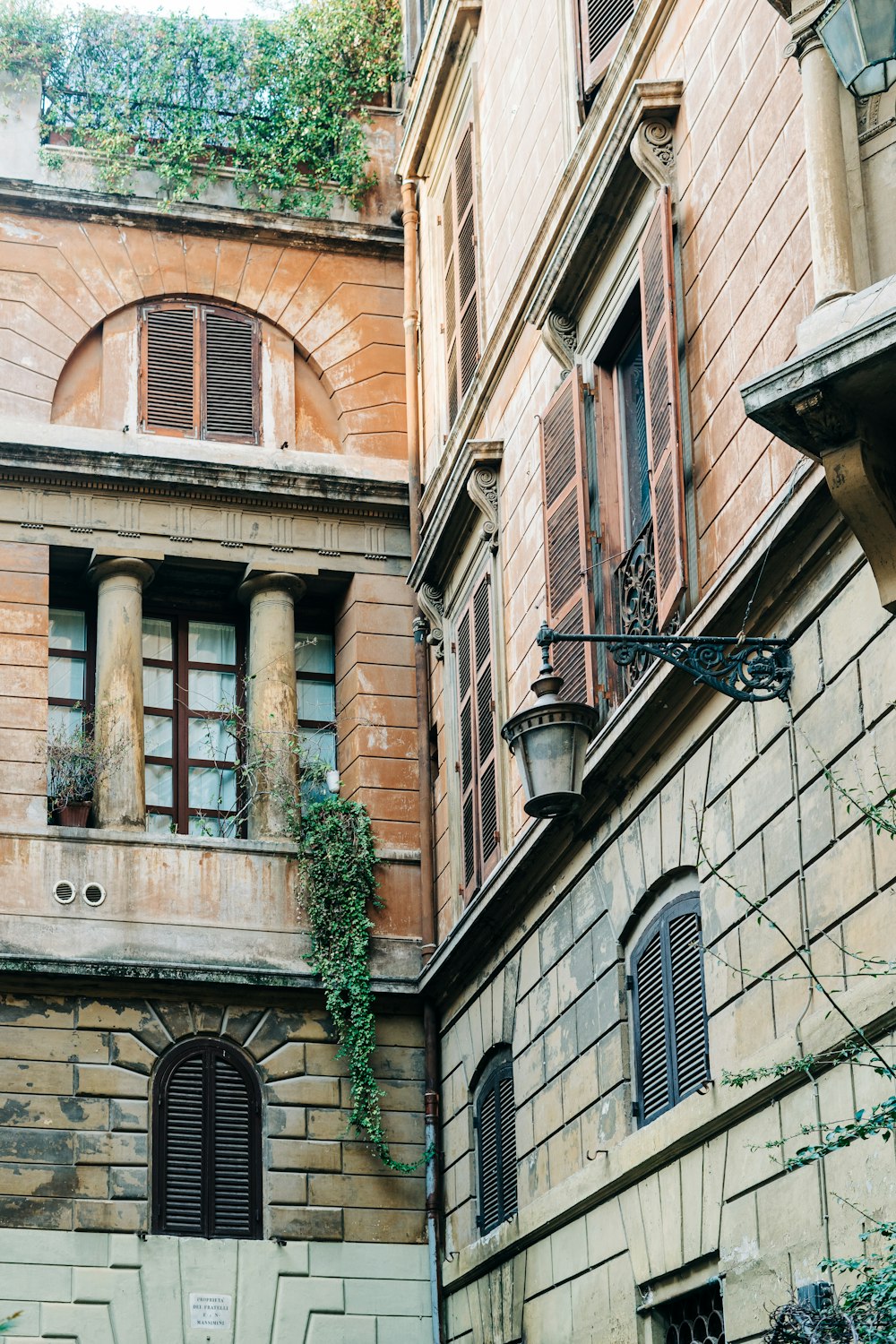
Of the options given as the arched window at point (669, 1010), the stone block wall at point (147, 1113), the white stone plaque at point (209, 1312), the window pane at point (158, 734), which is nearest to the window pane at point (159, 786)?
A: the window pane at point (158, 734)

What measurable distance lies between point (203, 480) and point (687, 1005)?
27.4ft

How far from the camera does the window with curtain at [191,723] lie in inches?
730

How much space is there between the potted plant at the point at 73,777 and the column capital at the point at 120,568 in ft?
5.02

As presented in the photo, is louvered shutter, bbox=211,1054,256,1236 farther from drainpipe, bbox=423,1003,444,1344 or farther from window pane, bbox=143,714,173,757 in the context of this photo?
window pane, bbox=143,714,173,757

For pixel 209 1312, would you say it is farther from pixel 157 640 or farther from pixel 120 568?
pixel 120 568

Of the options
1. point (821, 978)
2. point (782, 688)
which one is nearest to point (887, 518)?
point (782, 688)

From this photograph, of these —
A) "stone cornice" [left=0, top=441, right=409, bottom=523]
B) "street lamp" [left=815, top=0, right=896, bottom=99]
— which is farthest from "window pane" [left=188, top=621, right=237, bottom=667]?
"street lamp" [left=815, top=0, right=896, bottom=99]

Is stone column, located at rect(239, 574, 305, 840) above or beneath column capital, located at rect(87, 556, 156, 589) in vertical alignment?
beneath

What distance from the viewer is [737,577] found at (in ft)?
35.7

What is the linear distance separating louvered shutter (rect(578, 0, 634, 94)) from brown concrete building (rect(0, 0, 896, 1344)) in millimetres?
66

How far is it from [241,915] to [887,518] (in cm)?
977

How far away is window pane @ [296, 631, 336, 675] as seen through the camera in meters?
19.5

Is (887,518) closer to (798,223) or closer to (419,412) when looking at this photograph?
(798,223)

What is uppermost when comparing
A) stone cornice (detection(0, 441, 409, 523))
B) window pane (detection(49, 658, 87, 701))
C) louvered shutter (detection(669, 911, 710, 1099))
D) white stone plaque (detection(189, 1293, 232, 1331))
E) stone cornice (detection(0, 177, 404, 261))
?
stone cornice (detection(0, 177, 404, 261))
